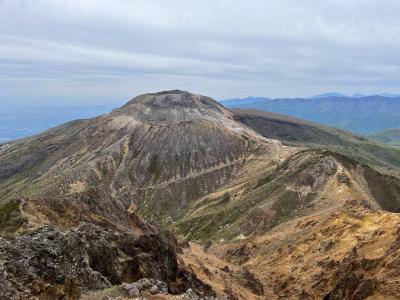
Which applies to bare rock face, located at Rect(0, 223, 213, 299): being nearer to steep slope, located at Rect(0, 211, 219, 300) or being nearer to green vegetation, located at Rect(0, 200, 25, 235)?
steep slope, located at Rect(0, 211, 219, 300)

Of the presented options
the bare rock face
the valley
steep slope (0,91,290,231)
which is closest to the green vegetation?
the valley

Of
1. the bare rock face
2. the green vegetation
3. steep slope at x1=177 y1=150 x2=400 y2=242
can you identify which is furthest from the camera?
steep slope at x1=177 y1=150 x2=400 y2=242

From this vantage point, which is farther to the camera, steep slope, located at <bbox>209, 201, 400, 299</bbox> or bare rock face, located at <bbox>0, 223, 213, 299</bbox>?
steep slope, located at <bbox>209, 201, 400, 299</bbox>

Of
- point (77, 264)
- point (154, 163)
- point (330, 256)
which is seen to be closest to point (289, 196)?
point (330, 256)

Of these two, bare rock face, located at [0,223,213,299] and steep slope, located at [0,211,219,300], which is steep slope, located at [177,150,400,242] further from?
steep slope, located at [0,211,219,300]

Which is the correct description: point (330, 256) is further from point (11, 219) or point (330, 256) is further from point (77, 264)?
point (77, 264)

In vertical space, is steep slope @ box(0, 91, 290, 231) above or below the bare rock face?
below

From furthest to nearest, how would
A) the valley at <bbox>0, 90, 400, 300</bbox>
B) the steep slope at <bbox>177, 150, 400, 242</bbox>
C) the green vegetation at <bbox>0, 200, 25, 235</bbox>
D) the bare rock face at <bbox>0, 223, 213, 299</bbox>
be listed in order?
the steep slope at <bbox>177, 150, 400, 242</bbox>
the green vegetation at <bbox>0, 200, 25, 235</bbox>
the valley at <bbox>0, 90, 400, 300</bbox>
the bare rock face at <bbox>0, 223, 213, 299</bbox>

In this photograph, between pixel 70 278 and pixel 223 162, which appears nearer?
pixel 70 278

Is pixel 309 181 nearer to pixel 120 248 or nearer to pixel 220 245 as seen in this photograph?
pixel 220 245

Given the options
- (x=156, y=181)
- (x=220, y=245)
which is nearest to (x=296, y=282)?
(x=220, y=245)
